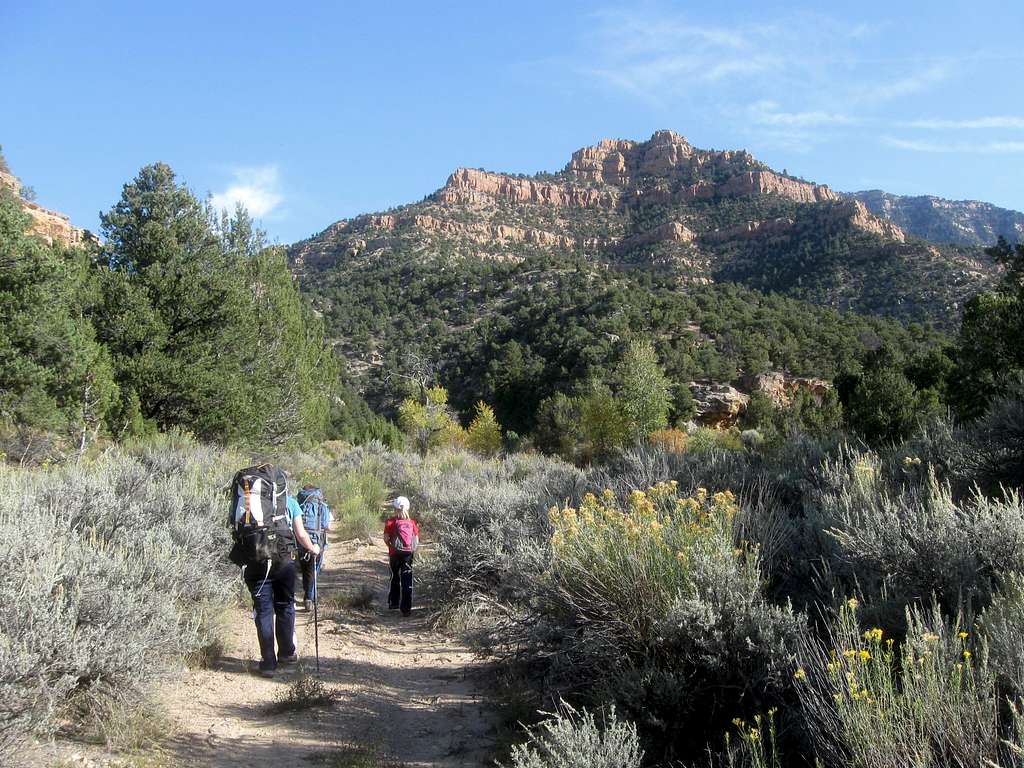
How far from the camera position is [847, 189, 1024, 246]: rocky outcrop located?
112 m

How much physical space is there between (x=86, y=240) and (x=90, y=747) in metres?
16.9

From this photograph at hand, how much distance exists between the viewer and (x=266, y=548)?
476cm

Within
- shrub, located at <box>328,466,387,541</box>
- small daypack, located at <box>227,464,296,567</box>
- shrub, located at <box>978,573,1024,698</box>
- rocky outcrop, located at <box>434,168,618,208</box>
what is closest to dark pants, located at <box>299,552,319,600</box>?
small daypack, located at <box>227,464,296,567</box>

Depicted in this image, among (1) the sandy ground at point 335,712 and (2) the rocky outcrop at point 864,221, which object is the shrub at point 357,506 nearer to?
(1) the sandy ground at point 335,712

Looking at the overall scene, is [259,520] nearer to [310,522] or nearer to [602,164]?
[310,522]

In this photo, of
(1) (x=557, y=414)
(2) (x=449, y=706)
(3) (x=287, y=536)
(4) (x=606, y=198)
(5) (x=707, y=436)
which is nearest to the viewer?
(2) (x=449, y=706)

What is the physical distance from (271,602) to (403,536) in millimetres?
2121

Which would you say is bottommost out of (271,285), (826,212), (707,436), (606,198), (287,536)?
(707,436)

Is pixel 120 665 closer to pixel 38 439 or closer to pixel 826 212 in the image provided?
pixel 38 439

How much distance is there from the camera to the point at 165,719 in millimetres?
3807

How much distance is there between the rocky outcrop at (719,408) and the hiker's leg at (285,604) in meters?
34.5

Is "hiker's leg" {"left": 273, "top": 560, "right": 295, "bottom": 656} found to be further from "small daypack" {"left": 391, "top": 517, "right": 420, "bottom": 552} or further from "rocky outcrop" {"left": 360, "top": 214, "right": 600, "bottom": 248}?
"rocky outcrop" {"left": 360, "top": 214, "right": 600, "bottom": 248}

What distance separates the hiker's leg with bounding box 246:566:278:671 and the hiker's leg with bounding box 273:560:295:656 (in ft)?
0.32

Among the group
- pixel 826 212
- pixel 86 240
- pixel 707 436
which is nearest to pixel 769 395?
pixel 707 436
